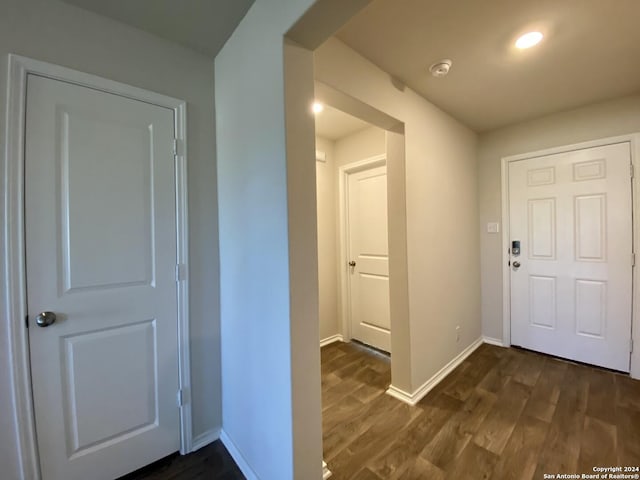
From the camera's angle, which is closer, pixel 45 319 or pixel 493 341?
pixel 45 319

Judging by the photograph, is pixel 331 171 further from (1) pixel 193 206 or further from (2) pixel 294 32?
(2) pixel 294 32

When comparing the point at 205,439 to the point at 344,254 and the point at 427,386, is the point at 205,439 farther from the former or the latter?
the point at 344,254

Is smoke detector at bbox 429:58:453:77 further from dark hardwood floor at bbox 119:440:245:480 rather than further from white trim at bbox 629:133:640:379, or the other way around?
dark hardwood floor at bbox 119:440:245:480

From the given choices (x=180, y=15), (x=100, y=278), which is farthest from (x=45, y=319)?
(x=180, y=15)

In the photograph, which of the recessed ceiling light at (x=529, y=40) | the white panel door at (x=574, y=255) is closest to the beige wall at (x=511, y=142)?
the white panel door at (x=574, y=255)

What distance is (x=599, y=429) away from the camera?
5.67ft

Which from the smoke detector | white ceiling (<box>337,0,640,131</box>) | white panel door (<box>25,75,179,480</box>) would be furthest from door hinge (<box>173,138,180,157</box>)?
the smoke detector

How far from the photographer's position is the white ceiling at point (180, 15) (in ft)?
4.18

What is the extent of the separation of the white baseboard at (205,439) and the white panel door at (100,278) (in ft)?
0.46

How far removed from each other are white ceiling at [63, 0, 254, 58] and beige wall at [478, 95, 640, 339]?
2902mm

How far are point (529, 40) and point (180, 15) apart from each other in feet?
6.49

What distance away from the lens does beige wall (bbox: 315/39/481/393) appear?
1.70m

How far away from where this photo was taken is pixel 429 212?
2.25 m

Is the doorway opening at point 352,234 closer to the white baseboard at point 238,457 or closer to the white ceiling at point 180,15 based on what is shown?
the white ceiling at point 180,15
